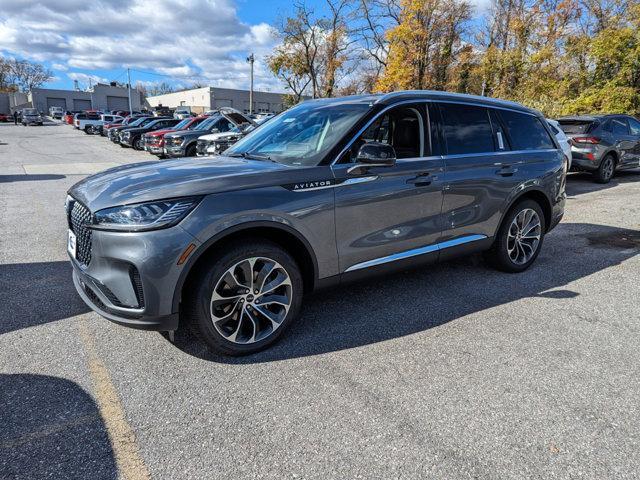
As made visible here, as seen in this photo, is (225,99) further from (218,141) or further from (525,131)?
(525,131)

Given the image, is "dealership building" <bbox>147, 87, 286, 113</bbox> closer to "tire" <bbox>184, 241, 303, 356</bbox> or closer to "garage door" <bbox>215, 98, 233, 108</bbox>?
"garage door" <bbox>215, 98, 233, 108</bbox>

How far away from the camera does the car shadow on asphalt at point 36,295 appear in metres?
3.61

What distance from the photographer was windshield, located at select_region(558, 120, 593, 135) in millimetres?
10781

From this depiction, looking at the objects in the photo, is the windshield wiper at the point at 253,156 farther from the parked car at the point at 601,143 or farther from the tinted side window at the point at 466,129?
the parked car at the point at 601,143

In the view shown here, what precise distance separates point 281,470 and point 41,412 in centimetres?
145

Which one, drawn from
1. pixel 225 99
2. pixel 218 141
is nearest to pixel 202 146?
pixel 218 141

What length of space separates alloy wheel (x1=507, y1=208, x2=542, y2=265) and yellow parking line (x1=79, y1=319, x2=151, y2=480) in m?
4.03

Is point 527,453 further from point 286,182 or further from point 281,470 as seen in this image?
point 286,182

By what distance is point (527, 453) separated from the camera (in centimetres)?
224

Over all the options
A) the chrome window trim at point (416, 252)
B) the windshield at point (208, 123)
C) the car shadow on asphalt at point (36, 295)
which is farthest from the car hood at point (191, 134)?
the chrome window trim at point (416, 252)

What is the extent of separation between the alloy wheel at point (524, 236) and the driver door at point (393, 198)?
→ 1.26 m

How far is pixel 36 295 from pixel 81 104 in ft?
358

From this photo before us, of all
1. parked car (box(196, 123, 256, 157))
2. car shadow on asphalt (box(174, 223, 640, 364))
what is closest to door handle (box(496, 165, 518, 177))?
car shadow on asphalt (box(174, 223, 640, 364))

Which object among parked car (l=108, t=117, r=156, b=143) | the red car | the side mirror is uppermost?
parked car (l=108, t=117, r=156, b=143)
